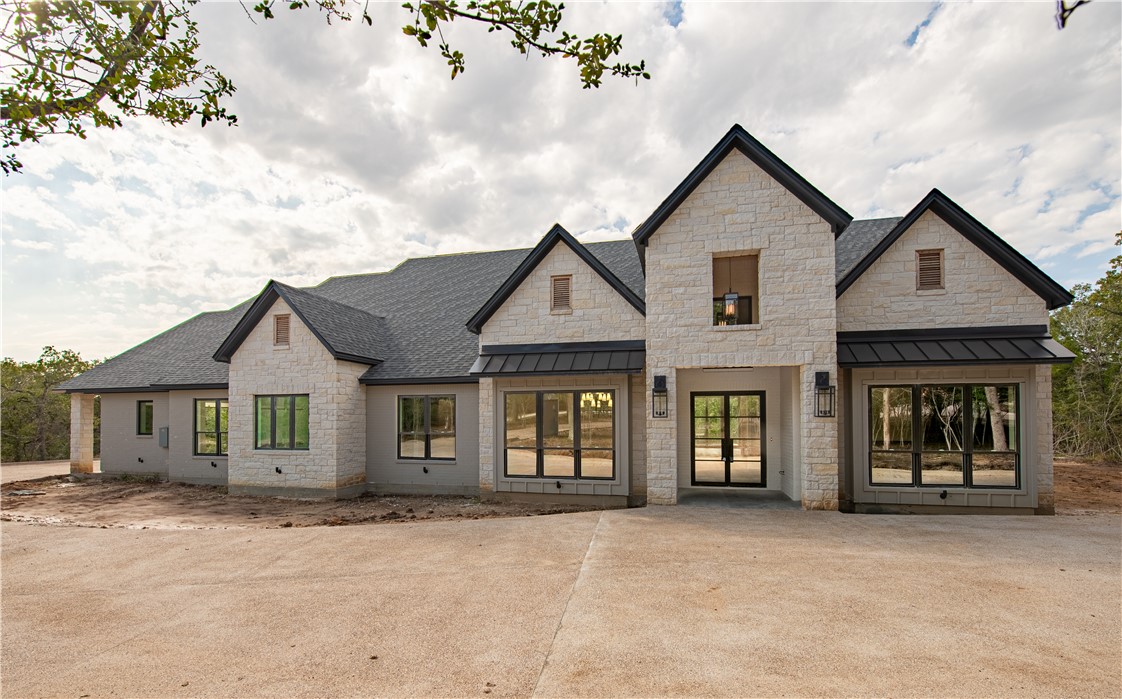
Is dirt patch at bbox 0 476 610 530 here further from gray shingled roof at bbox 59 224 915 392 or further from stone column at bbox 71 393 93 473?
gray shingled roof at bbox 59 224 915 392

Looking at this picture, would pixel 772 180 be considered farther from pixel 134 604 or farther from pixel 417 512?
pixel 134 604

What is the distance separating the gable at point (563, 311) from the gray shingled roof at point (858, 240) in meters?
5.87

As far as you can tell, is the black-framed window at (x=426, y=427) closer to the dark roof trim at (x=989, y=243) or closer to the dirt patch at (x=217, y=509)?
the dirt patch at (x=217, y=509)

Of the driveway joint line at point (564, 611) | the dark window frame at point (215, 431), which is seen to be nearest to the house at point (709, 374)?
the dark window frame at point (215, 431)

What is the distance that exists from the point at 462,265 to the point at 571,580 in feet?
54.5

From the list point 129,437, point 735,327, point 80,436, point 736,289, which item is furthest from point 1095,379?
point 80,436

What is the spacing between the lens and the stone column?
18.0 metres

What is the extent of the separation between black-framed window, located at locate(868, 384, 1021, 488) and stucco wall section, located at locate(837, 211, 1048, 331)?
1.44 m

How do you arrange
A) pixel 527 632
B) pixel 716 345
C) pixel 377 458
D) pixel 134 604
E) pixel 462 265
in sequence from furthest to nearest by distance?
1. pixel 462 265
2. pixel 377 458
3. pixel 716 345
4. pixel 134 604
5. pixel 527 632

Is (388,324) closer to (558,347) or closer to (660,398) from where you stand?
(558,347)

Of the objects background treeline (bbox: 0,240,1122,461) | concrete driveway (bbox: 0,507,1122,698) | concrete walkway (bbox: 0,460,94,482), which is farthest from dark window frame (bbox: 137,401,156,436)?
background treeline (bbox: 0,240,1122,461)

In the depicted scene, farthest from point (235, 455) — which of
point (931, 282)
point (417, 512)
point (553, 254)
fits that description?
point (931, 282)

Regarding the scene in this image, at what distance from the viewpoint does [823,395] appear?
10.4 m

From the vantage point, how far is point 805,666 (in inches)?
172
